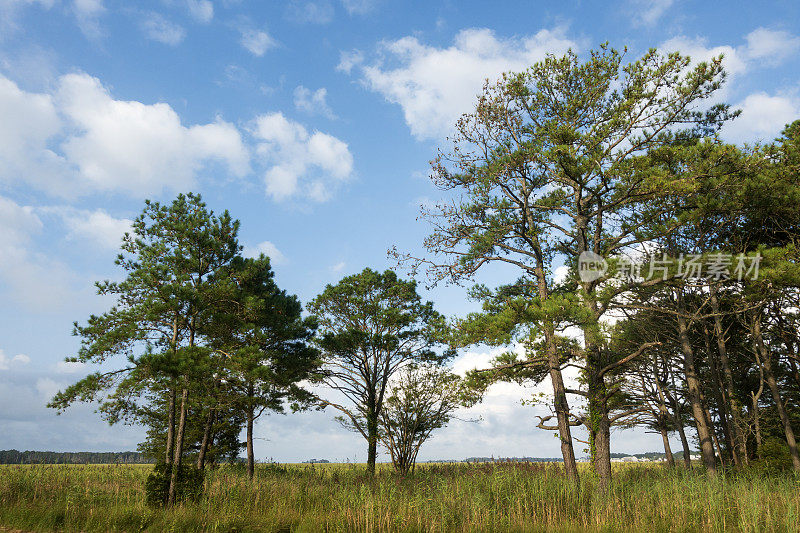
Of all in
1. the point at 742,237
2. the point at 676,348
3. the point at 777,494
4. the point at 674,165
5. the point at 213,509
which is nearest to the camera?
the point at 777,494

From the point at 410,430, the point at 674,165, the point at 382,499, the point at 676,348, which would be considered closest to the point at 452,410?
the point at 410,430

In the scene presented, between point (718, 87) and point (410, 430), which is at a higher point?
point (718, 87)

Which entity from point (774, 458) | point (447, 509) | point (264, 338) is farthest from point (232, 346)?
point (774, 458)

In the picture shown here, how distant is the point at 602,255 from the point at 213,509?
13.0 m

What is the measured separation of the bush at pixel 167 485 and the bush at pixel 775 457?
19023 mm

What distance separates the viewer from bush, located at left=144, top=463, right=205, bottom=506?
1277cm

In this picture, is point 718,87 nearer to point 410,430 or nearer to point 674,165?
point 674,165

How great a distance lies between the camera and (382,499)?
10.1 m

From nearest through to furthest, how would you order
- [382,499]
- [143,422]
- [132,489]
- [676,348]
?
[382,499] → [132,489] → [676,348] → [143,422]

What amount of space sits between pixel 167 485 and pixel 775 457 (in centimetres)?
2090

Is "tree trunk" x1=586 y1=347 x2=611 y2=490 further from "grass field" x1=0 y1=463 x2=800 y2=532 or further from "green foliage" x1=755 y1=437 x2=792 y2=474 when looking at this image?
"green foliage" x1=755 y1=437 x2=792 y2=474

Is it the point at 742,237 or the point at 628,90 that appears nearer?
the point at 628,90

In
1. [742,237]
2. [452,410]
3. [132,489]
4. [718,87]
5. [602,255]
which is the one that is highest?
[718,87]

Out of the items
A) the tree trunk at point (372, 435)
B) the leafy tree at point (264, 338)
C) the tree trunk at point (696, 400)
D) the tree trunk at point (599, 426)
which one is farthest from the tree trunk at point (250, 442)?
the tree trunk at point (696, 400)
